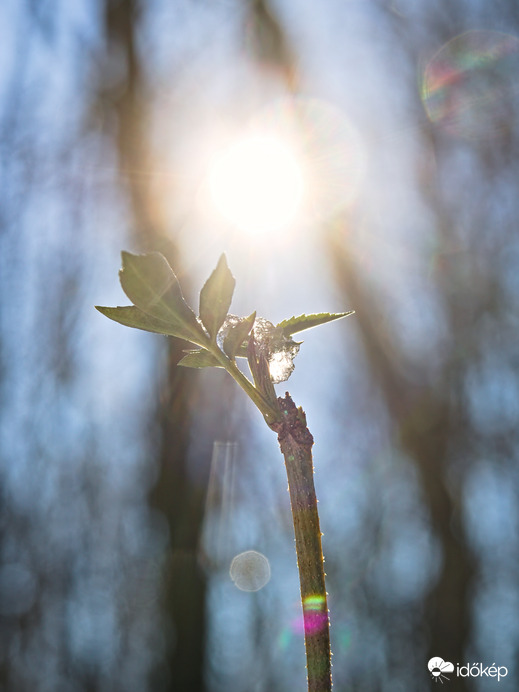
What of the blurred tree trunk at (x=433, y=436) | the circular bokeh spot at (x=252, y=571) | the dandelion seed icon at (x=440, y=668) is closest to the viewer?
the dandelion seed icon at (x=440, y=668)

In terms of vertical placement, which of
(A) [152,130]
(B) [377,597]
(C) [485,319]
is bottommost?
(B) [377,597]

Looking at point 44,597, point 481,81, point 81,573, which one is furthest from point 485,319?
point 44,597

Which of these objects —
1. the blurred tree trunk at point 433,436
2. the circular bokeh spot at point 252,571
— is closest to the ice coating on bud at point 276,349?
the blurred tree trunk at point 433,436

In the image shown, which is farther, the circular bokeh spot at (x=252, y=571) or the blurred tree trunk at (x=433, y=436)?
the circular bokeh spot at (x=252, y=571)

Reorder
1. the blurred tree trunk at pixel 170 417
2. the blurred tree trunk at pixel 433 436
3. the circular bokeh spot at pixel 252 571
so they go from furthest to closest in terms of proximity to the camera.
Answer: the circular bokeh spot at pixel 252 571
the blurred tree trunk at pixel 433 436
the blurred tree trunk at pixel 170 417

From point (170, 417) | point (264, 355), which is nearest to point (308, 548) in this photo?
point (264, 355)

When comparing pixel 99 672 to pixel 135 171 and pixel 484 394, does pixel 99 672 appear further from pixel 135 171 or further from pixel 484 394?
pixel 135 171

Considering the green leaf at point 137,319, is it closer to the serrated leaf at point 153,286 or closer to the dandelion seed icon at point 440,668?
the serrated leaf at point 153,286
